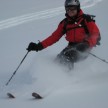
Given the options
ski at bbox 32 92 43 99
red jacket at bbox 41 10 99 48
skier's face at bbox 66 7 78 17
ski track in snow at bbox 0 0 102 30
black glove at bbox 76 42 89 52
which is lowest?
ski track in snow at bbox 0 0 102 30

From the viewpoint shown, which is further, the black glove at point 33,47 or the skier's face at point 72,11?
the skier's face at point 72,11

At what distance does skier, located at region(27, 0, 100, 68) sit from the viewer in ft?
20.7

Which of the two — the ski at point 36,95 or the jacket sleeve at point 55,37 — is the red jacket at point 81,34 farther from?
the ski at point 36,95

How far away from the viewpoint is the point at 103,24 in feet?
36.9

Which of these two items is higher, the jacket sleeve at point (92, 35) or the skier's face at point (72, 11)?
the skier's face at point (72, 11)

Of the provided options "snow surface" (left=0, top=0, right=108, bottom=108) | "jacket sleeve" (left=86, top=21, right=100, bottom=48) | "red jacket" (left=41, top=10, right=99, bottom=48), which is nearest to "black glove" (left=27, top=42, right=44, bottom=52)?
"red jacket" (left=41, top=10, right=99, bottom=48)

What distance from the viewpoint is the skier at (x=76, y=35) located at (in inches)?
249

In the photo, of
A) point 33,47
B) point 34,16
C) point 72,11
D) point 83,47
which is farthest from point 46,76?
point 34,16

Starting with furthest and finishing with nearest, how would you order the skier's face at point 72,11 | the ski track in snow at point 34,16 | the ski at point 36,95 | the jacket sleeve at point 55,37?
the ski track in snow at point 34,16
the jacket sleeve at point 55,37
the skier's face at point 72,11
the ski at point 36,95

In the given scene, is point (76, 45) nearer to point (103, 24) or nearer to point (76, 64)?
point (76, 64)

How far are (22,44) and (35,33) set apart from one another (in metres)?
1.18

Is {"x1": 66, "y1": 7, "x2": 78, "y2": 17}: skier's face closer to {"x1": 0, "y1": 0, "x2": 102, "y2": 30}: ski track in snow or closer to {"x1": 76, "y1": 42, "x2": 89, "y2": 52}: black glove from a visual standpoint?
{"x1": 76, "y1": 42, "x2": 89, "y2": 52}: black glove

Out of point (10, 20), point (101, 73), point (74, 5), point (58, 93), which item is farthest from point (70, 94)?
point (10, 20)

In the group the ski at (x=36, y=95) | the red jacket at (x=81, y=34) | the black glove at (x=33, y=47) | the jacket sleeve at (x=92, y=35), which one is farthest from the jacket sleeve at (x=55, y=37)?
the ski at (x=36, y=95)
